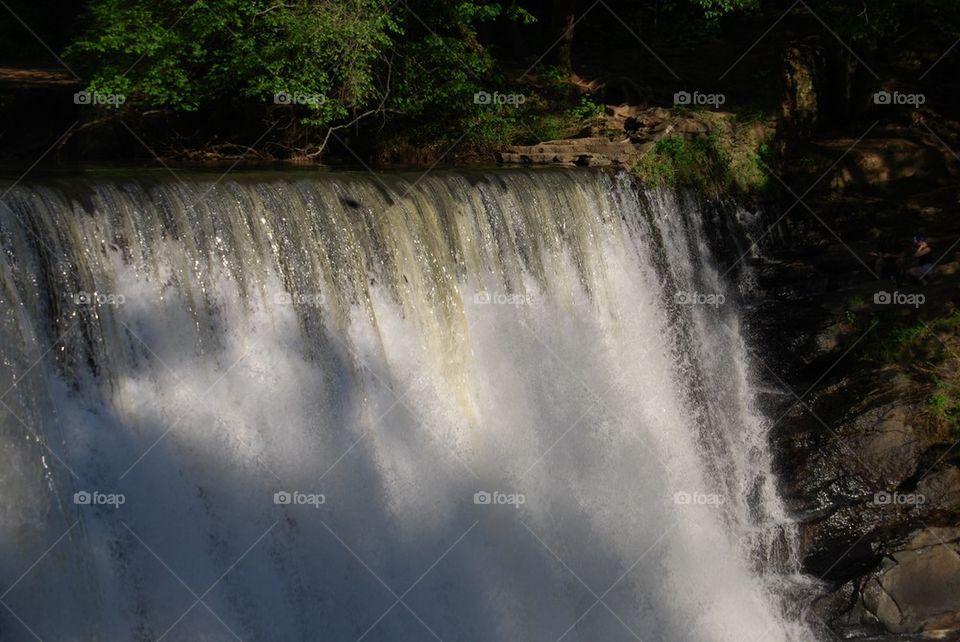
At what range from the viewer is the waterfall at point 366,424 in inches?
317

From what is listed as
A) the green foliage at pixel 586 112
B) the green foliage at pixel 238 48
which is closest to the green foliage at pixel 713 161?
the green foliage at pixel 586 112

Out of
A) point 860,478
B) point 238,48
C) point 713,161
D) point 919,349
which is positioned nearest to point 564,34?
point 713,161

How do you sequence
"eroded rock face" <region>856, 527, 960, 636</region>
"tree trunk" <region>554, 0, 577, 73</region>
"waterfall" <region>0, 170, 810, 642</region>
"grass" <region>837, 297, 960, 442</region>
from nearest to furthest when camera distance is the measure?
1. "waterfall" <region>0, 170, 810, 642</region>
2. "eroded rock face" <region>856, 527, 960, 636</region>
3. "grass" <region>837, 297, 960, 442</region>
4. "tree trunk" <region>554, 0, 577, 73</region>

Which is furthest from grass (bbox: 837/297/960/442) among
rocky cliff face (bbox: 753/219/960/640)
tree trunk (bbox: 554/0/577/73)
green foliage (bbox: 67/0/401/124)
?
green foliage (bbox: 67/0/401/124)

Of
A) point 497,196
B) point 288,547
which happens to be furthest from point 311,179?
point 288,547

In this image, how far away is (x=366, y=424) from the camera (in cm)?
957

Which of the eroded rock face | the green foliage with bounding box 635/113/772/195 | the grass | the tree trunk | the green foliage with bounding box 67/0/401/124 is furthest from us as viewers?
the tree trunk

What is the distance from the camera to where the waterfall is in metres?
8.06

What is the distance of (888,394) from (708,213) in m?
3.41

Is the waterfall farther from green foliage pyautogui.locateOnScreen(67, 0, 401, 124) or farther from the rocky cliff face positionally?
green foliage pyautogui.locateOnScreen(67, 0, 401, 124)

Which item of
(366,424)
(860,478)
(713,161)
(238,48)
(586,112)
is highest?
(238,48)

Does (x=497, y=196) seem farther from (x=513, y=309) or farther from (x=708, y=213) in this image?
(x=708, y=213)

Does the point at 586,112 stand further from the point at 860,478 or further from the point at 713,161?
the point at 860,478

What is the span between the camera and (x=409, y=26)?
14.6 metres
